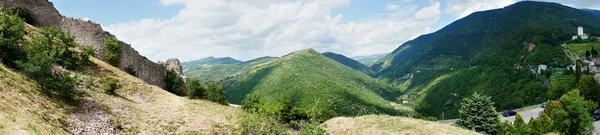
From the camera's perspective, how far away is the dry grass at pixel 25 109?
42.3 feet

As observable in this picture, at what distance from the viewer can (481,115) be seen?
33469 millimetres

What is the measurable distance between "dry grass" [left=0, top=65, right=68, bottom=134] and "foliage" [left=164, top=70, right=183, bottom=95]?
1954 centimetres

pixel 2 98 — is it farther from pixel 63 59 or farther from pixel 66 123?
pixel 63 59

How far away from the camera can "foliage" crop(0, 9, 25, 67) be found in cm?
2098

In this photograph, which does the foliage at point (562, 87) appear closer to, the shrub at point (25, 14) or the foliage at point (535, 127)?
the foliage at point (535, 127)

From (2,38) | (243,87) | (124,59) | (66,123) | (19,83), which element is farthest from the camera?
(243,87)

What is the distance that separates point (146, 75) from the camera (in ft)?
120

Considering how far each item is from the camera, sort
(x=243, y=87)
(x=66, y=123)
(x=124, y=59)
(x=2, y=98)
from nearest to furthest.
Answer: (x=2, y=98) → (x=66, y=123) → (x=124, y=59) → (x=243, y=87)

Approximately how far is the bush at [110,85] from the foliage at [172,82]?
12.4 meters

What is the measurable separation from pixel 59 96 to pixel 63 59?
7305mm

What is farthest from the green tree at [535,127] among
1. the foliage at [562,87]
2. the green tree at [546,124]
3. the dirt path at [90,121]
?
the foliage at [562,87]

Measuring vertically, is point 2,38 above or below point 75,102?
above

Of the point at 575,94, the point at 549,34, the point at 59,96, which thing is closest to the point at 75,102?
the point at 59,96

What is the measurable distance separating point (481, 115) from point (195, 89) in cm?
2834
